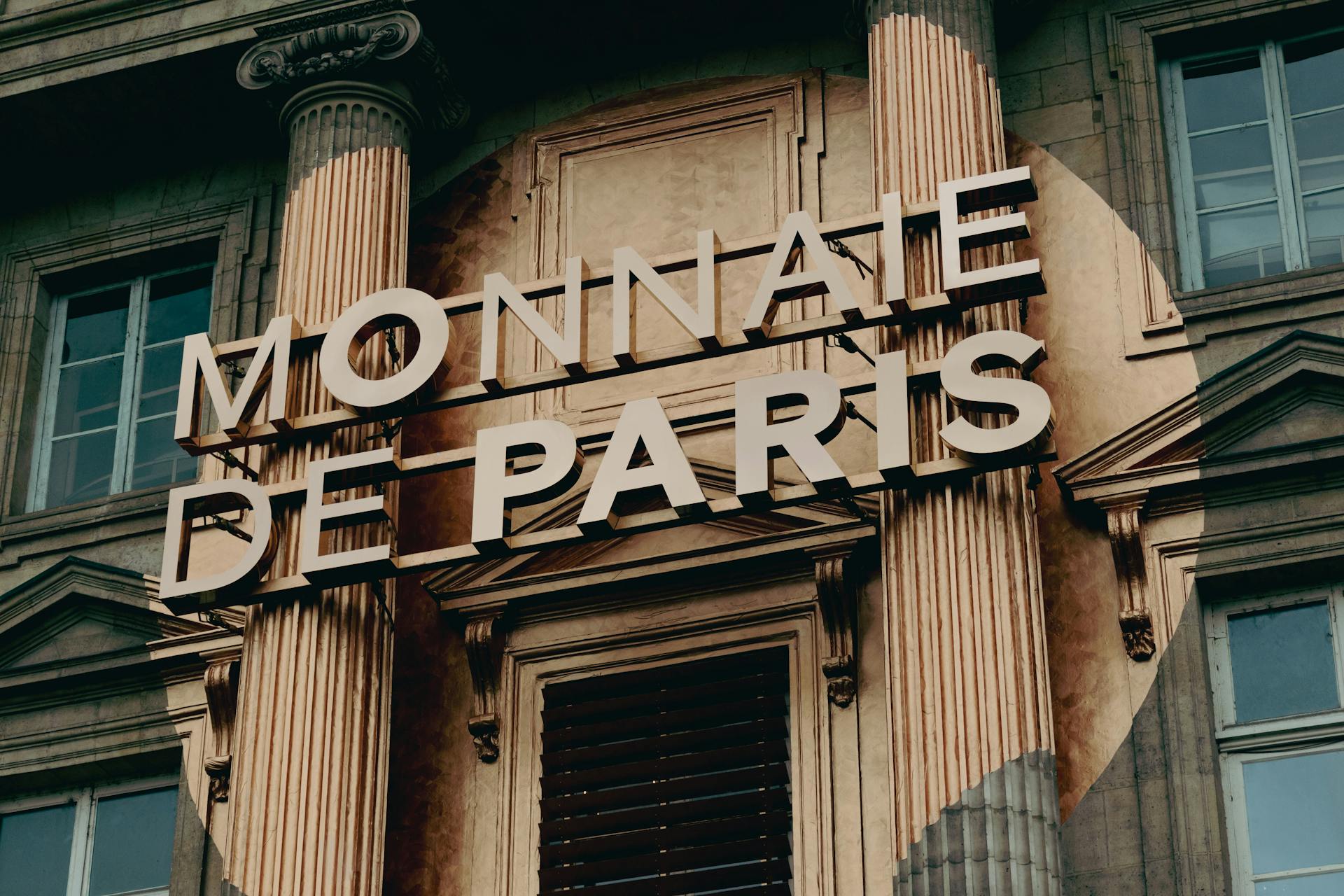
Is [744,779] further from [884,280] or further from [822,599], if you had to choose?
[884,280]

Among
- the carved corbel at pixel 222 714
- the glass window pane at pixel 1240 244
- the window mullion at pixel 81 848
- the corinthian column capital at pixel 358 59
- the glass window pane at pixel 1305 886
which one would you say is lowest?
the glass window pane at pixel 1305 886

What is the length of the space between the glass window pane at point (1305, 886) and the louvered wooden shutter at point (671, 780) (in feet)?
7.92

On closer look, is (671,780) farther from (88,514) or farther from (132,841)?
(88,514)

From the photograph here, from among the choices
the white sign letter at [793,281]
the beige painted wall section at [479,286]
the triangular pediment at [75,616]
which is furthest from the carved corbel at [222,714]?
the white sign letter at [793,281]

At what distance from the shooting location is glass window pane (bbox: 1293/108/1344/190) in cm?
1576

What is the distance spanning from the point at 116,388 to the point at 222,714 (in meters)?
3.11

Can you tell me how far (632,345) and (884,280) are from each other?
1411 millimetres

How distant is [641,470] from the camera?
1465 centimetres

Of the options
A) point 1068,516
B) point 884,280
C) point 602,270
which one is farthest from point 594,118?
point 1068,516

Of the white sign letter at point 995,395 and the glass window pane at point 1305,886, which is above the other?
the white sign letter at point 995,395

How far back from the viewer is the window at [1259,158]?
15602 millimetres

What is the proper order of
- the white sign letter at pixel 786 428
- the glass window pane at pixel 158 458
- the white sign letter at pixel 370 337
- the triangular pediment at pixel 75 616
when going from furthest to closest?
the glass window pane at pixel 158 458, the triangular pediment at pixel 75 616, the white sign letter at pixel 370 337, the white sign letter at pixel 786 428

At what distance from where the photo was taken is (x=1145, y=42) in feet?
53.5

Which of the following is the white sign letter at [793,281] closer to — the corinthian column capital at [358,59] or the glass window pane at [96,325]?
the corinthian column capital at [358,59]
